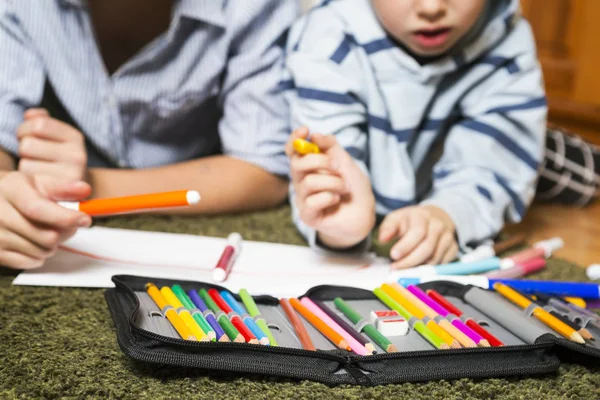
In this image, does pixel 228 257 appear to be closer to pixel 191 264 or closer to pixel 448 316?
pixel 191 264

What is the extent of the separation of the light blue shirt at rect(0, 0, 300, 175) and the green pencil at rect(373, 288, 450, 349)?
12.6 inches

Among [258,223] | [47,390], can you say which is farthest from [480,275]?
[47,390]

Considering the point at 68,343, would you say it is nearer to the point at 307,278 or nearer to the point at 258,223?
the point at 307,278

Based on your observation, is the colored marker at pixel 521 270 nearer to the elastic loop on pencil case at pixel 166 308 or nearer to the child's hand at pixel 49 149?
the elastic loop on pencil case at pixel 166 308

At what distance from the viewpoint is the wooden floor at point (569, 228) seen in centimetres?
75

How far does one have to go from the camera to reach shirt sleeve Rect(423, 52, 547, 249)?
726 mm

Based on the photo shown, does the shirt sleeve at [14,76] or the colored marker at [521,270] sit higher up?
the shirt sleeve at [14,76]

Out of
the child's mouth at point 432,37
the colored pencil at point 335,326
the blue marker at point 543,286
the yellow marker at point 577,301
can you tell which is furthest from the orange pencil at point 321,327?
the child's mouth at point 432,37

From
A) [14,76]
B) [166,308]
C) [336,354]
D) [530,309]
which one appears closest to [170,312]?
[166,308]

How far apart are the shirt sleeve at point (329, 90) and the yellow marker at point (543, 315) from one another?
0.70 feet

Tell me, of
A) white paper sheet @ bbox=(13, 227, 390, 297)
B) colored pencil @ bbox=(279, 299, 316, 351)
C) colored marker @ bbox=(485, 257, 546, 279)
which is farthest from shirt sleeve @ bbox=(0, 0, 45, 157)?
colored marker @ bbox=(485, 257, 546, 279)

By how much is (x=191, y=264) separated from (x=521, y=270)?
295mm

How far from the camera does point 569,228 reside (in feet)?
2.79

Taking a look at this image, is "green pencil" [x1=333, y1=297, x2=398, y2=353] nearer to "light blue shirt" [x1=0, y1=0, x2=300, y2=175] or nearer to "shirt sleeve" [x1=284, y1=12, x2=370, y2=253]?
"shirt sleeve" [x1=284, y1=12, x2=370, y2=253]
